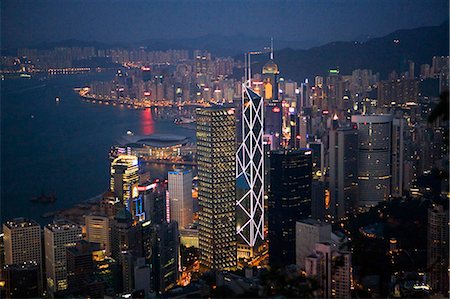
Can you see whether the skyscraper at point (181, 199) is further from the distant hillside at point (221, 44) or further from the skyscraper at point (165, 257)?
the distant hillside at point (221, 44)

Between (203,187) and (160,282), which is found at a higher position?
(203,187)

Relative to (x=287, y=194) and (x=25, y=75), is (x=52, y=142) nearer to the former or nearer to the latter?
(x=25, y=75)

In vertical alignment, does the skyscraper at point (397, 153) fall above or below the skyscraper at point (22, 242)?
above

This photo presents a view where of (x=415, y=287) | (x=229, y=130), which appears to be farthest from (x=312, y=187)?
(x=415, y=287)

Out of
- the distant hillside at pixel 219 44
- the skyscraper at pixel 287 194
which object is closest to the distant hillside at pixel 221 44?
the distant hillside at pixel 219 44

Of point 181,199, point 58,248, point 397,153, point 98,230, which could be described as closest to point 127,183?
point 181,199

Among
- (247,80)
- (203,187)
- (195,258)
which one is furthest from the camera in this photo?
(247,80)

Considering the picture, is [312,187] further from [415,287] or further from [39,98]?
[39,98]
